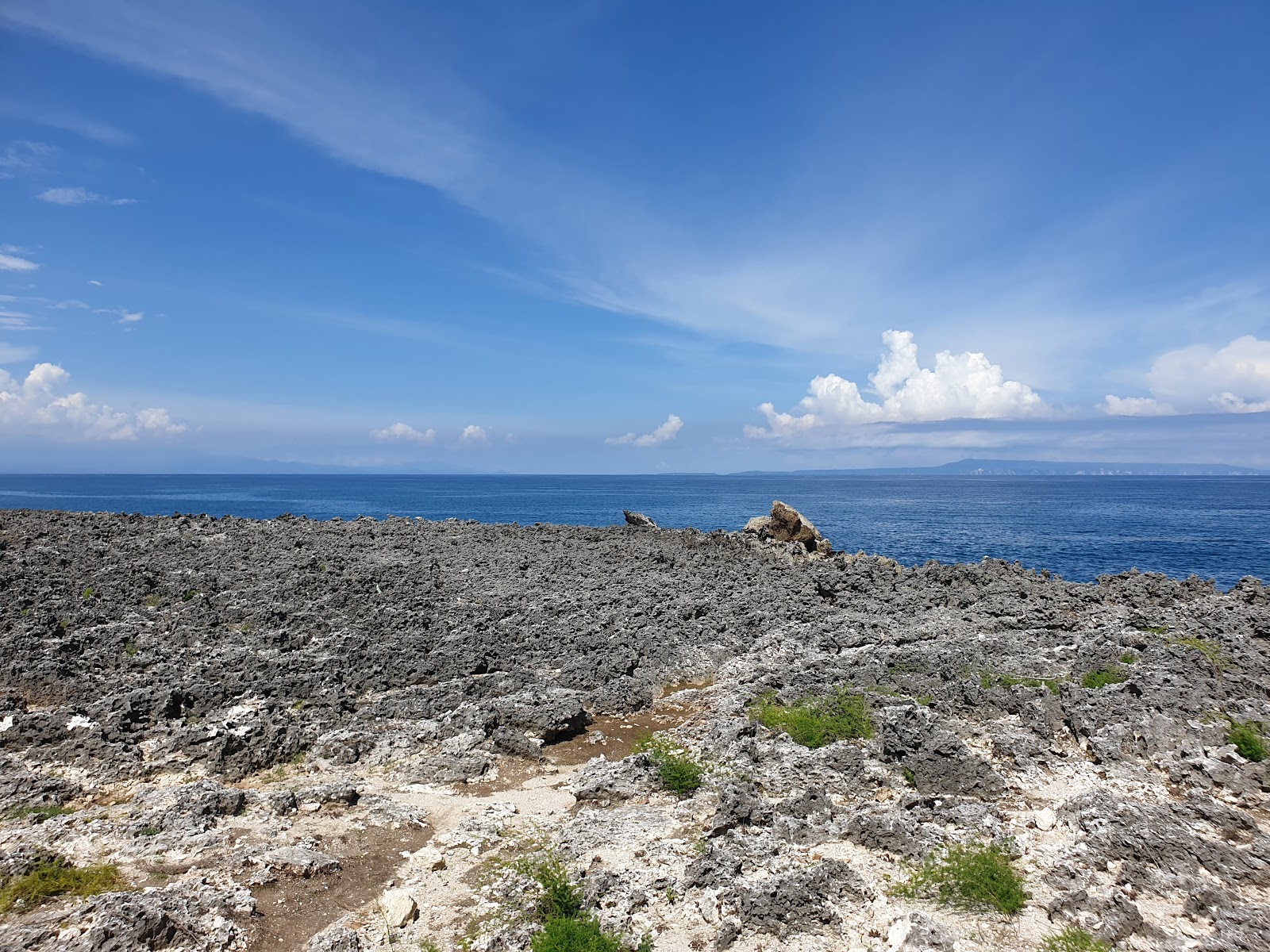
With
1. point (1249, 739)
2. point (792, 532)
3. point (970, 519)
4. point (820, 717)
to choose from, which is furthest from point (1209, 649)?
point (970, 519)

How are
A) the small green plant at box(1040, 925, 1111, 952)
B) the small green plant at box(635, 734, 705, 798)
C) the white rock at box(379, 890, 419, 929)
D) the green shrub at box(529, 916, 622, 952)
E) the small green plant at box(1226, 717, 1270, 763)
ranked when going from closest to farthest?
the small green plant at box(1040, 925, 1111, 952), the green shrub at box(529, 916, 622, 952), the white rock at box(379, 890, 419, 929), the small green plant at box(1226, 717, 1270, 763), the small green plant at box(635, 734, 705, 798)

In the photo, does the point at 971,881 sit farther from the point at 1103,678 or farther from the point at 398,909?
the point at 1103,678

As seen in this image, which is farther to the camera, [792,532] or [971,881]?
[792,532]

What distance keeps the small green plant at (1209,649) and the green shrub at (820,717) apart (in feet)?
23.3

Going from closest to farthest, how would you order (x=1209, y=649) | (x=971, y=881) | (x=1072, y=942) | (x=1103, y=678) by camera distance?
(x=1072, y=942), (x=971, y=881), (x=1103, y=678), (x=1209, y=649)

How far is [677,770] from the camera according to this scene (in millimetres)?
10836

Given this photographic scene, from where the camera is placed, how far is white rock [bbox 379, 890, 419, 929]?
7.47m

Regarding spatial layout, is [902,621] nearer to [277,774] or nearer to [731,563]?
[731,563]

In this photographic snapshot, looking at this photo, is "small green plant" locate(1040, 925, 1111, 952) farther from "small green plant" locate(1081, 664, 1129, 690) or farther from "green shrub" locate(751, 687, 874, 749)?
"small green plant" locate(1081, 664, 1129, 690)

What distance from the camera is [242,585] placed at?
22219mm

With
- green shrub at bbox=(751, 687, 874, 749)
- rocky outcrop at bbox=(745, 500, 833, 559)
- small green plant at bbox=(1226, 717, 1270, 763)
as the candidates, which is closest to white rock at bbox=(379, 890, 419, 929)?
green shrub at bbox=(751, 687, 874, 749)

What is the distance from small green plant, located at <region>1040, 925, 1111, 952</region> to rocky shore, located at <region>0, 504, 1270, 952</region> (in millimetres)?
37

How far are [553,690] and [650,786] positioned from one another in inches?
174

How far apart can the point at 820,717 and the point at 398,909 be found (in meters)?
7.77
